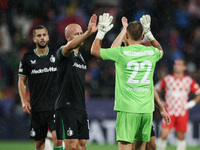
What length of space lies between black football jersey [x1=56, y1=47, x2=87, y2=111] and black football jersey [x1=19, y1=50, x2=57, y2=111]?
39.2 inches

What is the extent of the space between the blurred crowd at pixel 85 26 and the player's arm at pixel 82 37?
7343 millimetres

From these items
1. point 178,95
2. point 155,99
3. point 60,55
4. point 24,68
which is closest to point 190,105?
point 178,95

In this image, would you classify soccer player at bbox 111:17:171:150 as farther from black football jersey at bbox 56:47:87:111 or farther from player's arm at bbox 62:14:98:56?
black football jersey at bbox 56:47:87:111

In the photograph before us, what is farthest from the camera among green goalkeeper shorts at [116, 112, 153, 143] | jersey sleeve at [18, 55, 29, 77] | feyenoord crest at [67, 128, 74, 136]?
jersey sleeve at [18, 55, 29, 77]

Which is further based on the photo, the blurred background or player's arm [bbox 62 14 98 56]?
the blurred background

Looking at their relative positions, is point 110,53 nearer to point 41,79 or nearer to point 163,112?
point 163,112

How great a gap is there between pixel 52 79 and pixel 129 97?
2394mm

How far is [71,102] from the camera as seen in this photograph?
23.1 ft

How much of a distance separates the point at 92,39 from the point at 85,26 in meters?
0.50

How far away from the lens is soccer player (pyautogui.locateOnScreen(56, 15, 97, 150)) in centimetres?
695

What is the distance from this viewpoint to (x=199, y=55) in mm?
14969

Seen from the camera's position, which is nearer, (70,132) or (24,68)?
(70,132)

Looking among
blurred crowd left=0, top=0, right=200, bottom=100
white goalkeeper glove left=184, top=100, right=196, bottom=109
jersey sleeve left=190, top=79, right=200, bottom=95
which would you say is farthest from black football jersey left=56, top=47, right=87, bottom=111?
blurred crowd left=0, top=0, right=200, bottom=100

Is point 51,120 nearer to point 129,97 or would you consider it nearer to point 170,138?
point 129,97
